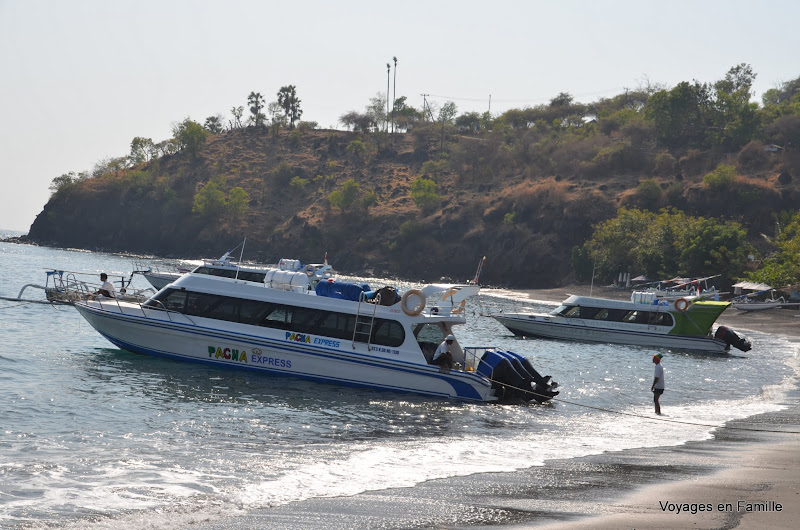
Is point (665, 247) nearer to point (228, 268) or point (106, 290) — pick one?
point (228, 268)

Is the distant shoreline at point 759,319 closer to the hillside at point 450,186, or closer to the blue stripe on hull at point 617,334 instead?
the blue stripe on hull at point 617,334

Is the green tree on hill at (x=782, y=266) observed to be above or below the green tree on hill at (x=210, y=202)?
below

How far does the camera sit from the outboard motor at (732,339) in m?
35.6

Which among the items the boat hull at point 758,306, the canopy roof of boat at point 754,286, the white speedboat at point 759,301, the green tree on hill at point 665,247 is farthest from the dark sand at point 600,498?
the green tree on hill at point 665,247

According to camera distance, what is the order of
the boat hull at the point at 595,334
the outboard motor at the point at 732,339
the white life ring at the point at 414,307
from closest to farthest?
the white life ring at the point at 414,307
the outboard motor at the point at 732,339
the boat hull at the point at 595,334

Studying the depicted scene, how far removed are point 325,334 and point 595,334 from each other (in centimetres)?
2196


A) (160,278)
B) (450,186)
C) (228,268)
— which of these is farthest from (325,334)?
(450,186)

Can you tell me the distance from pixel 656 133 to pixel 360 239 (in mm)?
44186

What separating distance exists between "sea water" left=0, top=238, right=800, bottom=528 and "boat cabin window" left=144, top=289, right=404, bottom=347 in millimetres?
1504

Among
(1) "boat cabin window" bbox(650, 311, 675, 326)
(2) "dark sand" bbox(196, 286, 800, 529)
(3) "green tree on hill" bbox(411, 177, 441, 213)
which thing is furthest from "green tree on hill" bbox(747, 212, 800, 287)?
(2) "dark sand" bbox(196, 286, 800, 529)

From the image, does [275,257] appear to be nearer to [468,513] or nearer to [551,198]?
[551,198]

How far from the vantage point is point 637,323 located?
1551 inches

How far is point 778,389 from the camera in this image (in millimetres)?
25609

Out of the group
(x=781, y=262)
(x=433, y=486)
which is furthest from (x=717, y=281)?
(x=433, y=486)
